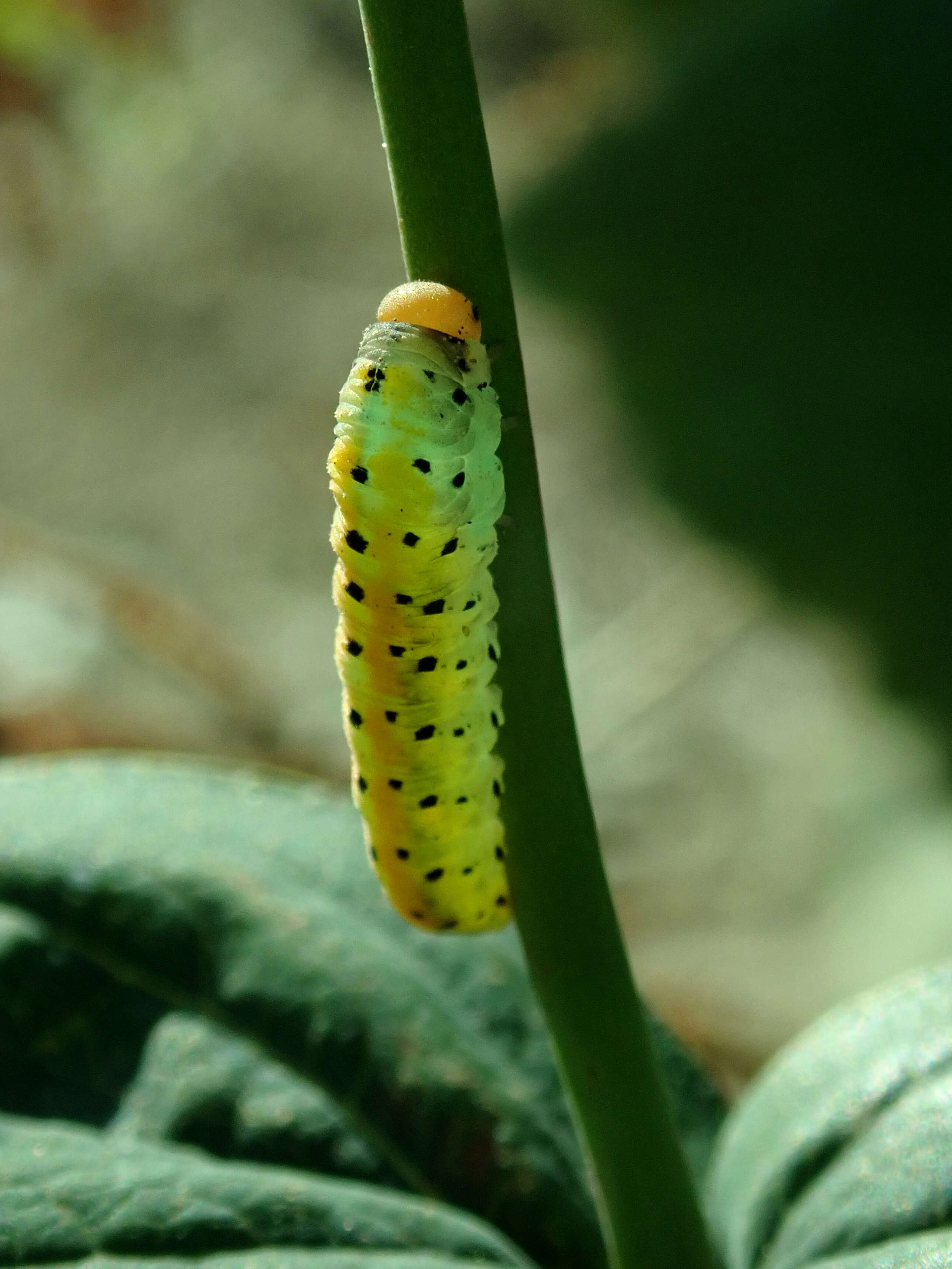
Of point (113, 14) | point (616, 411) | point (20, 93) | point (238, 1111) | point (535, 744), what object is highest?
point (113, 14)

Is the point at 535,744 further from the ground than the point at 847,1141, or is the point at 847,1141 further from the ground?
the point at 535,744

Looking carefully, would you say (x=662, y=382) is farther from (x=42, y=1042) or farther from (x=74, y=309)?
(x=42, y=1042)

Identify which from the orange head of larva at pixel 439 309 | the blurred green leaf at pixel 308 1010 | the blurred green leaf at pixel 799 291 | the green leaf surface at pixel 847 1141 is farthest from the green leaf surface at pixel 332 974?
the blurred green leaf at pixel 799 291

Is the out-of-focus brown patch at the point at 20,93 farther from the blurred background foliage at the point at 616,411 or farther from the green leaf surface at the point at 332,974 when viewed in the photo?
the green leaf surface at the point at 332,974

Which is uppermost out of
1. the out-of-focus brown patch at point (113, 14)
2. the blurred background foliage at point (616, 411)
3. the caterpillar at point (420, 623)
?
the out-of-focus brown patch at point (113, 14)

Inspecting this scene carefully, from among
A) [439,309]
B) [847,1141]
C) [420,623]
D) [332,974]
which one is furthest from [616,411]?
[439,309]

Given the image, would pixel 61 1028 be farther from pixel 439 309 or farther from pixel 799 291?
pixel 799 291

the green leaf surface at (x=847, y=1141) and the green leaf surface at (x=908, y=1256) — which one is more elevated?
the green leaf surface at (x=908, y=1256)
